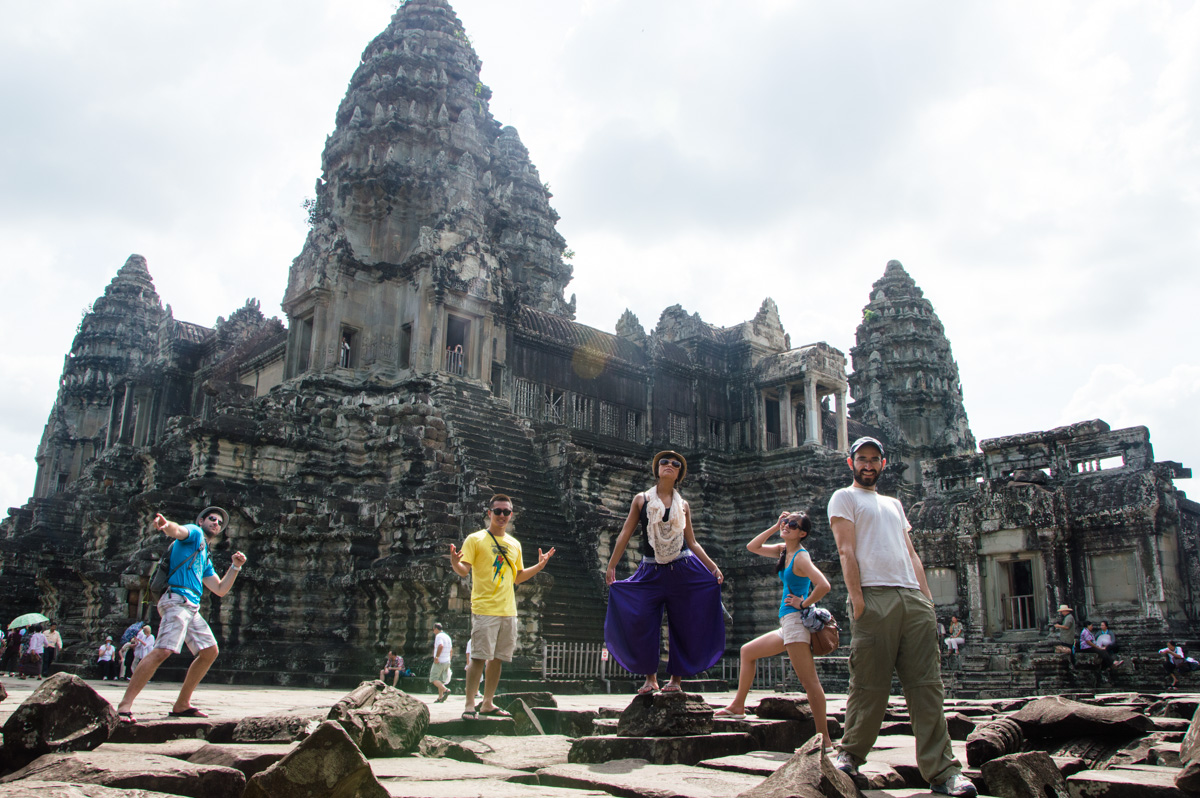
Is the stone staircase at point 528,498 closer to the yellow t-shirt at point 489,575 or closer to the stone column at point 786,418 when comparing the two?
the yellow t-shirt at point 489,575

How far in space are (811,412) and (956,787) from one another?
78.8 ft

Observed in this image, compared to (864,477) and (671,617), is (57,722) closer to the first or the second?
(671,617)

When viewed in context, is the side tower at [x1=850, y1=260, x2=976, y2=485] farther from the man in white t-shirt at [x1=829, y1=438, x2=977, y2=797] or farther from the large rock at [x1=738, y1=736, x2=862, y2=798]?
the large rock at [x1=738, y1=736, x2=862, y2=798]

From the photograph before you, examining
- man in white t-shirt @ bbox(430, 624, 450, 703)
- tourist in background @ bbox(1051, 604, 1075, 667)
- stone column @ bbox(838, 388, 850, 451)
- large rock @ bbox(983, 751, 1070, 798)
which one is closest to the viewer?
large rock @ bbox(983, 751, 1070, 798)

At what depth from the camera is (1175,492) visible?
59.7ft

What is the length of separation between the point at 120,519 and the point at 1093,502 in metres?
19.7

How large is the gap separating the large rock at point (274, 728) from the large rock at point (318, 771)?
1834mm

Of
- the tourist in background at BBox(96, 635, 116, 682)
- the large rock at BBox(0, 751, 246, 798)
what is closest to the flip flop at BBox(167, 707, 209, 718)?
the large rock at BBox(0, 751, 246, 798)

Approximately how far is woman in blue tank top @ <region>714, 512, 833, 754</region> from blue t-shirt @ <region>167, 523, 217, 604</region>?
383cm

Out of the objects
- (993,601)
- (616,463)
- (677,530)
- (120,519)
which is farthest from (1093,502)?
(120,519)

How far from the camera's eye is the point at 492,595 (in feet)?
24.7

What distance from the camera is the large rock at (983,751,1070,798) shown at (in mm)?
4348

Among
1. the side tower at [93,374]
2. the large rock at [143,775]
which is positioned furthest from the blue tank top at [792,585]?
the side tower at [93,374]

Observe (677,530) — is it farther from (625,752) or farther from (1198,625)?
(1198,625)
